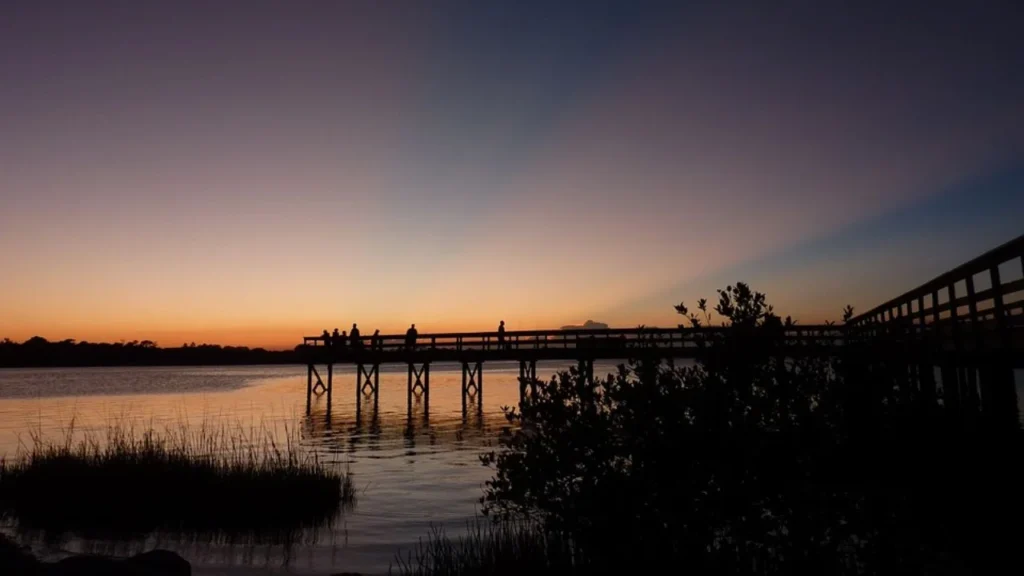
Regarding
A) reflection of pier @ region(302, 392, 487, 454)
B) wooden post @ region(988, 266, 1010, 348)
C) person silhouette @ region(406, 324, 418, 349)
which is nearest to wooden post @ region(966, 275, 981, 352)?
wooden post @ region(988, 266, 1010, 348)

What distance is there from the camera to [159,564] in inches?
360

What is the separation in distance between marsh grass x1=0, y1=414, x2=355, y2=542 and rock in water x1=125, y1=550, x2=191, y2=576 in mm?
3449

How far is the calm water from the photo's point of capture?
11.9 meters

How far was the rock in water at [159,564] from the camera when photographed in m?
8.67

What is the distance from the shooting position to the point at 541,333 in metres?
41.1

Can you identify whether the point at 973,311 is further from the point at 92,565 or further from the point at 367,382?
the point at 367,382

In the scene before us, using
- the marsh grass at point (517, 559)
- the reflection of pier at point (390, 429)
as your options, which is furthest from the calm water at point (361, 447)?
the marsh grass at point (517, 559)

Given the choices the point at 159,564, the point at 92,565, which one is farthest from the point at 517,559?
the point at 92,565

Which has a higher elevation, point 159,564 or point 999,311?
point 999,311

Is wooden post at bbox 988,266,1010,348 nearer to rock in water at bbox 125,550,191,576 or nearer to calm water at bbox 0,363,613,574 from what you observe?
calm water at bbox 0,363,613,574

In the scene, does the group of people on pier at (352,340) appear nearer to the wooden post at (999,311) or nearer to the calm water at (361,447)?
the calm water at (361,447)

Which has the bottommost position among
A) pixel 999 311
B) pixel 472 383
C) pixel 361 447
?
pixel 361 447


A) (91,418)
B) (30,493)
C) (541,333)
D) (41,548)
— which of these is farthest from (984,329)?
(91,418)

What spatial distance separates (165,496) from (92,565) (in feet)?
21.0
